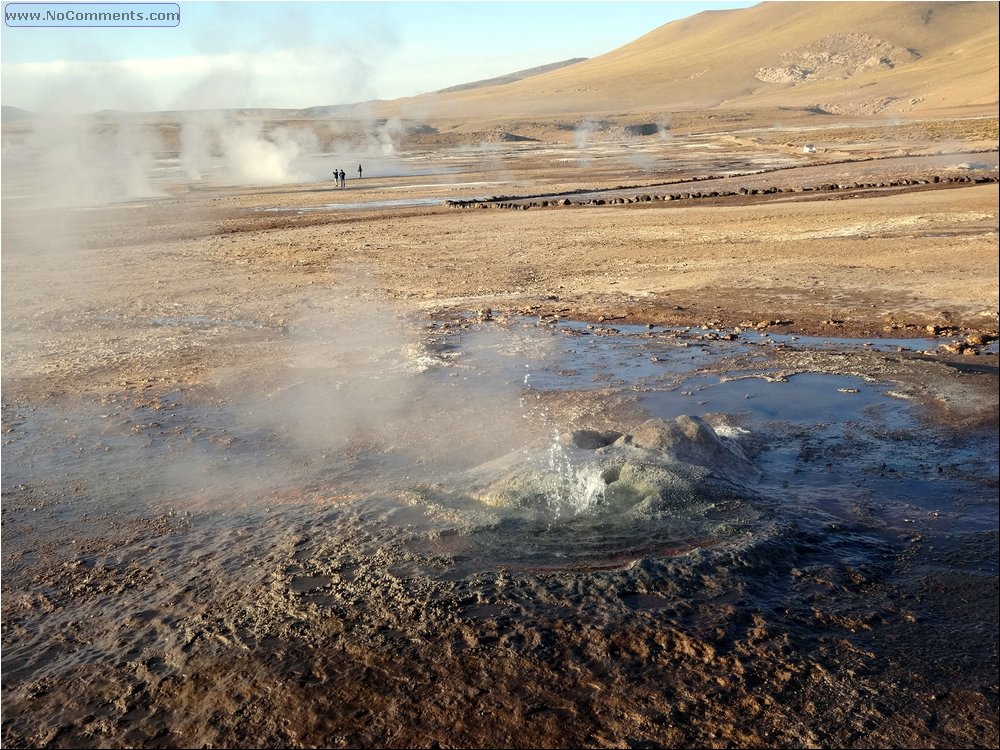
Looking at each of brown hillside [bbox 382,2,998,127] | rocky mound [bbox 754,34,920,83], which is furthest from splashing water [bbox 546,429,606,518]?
rocky mound [bbox 754,34,920,83]

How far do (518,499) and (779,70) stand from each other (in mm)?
108181

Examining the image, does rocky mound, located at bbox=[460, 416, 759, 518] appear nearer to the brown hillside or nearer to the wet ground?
the wet ground

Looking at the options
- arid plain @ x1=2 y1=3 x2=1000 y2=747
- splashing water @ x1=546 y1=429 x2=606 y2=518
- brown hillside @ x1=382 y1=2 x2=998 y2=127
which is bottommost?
arid plain @ x1=2 y1=3 x2=1000 y2=747

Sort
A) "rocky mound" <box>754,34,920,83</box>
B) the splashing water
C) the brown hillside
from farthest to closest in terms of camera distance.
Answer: "rocky mound" <box>754,34,920,83</box>, the brown hillside, the splashing water

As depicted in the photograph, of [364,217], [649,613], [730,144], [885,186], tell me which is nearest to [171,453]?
[649,613]

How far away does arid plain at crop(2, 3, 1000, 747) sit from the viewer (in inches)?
141

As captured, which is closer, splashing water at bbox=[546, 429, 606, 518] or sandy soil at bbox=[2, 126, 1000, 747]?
sandy soil at bbox=[2, 126, 1000, 747]

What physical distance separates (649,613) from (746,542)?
32.6 inches

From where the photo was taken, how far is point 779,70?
103 meters

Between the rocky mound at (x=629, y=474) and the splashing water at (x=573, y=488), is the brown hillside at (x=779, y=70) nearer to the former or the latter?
the rocky mound at (x=629, y=474)

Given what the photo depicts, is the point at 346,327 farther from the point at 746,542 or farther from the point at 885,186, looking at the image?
the point at 885,186

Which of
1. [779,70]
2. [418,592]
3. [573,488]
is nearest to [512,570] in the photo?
[418,592]

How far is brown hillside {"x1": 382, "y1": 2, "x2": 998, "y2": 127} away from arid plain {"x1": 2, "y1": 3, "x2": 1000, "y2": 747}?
55762 mm

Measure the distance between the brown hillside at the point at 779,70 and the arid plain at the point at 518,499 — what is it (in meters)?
55.8
